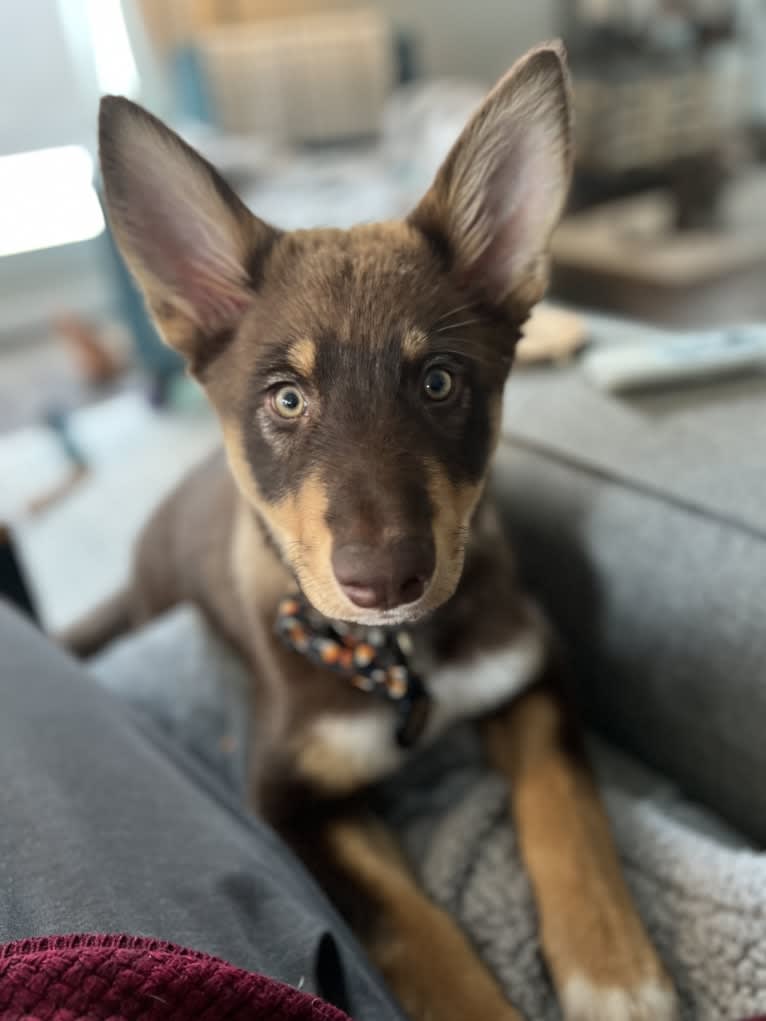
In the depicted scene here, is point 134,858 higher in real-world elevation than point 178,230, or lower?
lower

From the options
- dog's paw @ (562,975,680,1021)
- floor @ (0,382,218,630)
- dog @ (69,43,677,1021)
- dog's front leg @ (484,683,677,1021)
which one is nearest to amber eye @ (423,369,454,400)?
dog @ (69,43,677,1021)

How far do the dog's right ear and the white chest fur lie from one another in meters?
0.57

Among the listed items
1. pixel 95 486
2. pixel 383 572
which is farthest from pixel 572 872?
pixel 95 486

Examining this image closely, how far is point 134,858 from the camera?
909 mm

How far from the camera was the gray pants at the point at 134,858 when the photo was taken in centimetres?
80

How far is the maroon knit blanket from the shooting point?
24.7 inches

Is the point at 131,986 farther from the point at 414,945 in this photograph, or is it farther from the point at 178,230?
the point at 178,230

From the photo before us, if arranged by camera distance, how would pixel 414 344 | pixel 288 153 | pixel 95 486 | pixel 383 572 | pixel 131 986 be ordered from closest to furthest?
pixel 131 986
pixel 383 572
pixel 414 344
pixel 95 486
pixel 288 153

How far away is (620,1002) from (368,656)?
0.51m

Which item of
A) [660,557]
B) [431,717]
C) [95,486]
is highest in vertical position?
[660,557]

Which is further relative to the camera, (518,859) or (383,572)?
(518,859)

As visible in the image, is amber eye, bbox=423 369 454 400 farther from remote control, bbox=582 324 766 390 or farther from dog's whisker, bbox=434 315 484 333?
remote control, bbox=582 324 766 390

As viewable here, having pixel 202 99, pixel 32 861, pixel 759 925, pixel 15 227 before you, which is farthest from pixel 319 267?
pixel 15 227

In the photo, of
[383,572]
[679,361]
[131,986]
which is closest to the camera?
[131,986]
